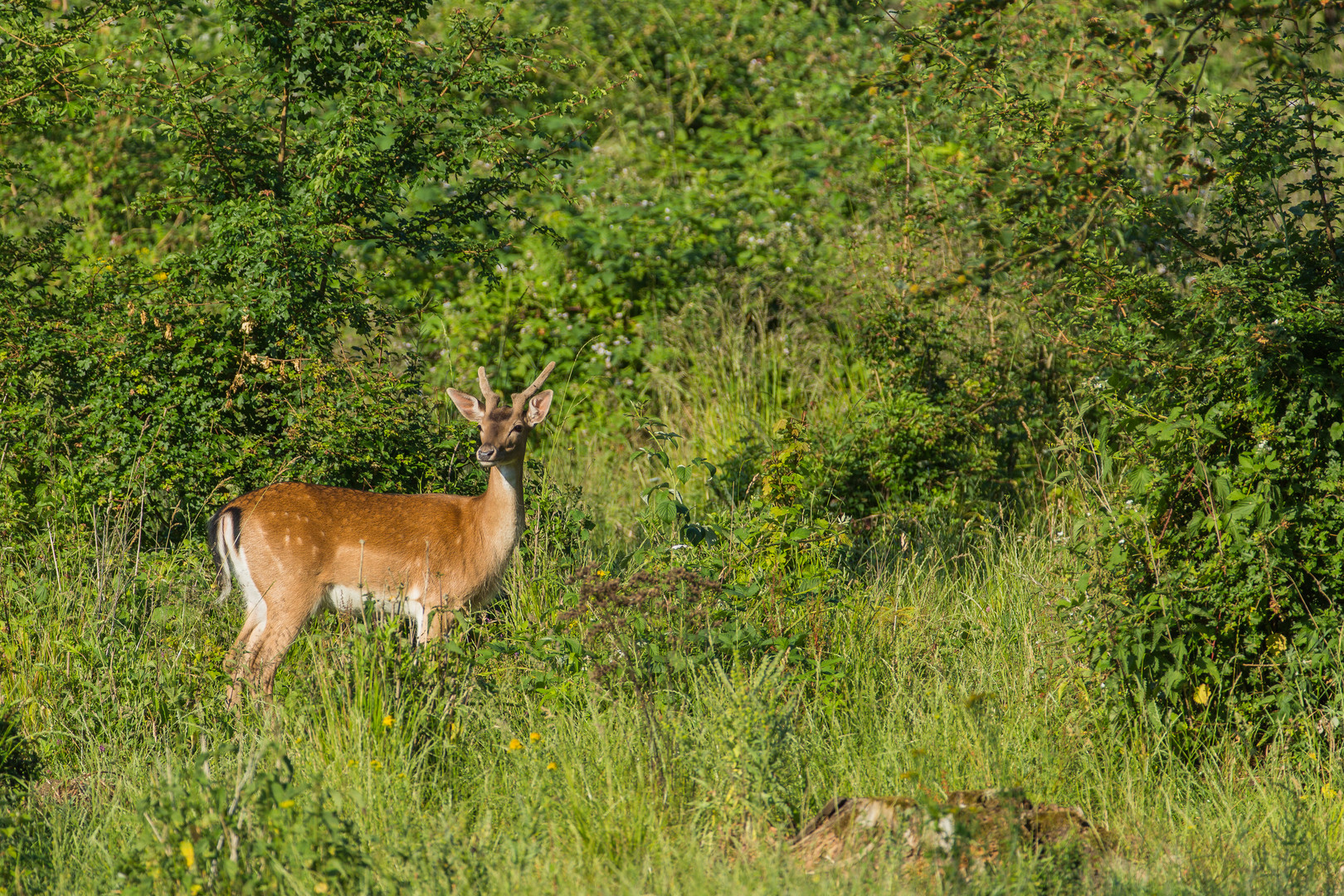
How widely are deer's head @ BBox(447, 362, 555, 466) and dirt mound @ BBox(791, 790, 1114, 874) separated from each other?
2464 mm

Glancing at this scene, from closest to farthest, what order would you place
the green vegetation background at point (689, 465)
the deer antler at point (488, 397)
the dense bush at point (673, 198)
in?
the green vegetation background at point (689, 465)
the deer antler at point (488, 397)
the dense bush at point (673, 198)

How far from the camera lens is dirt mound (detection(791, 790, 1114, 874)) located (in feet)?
12.1

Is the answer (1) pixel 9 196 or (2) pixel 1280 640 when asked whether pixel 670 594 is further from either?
(1) pixel 9 196

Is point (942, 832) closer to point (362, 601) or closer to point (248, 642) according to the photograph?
point (362, 601)

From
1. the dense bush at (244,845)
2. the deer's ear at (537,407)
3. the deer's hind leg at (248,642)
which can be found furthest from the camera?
the deer's ear at (537,407)

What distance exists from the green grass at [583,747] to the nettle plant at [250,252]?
61 centimetres

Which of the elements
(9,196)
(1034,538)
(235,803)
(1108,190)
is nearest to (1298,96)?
(1108,190)

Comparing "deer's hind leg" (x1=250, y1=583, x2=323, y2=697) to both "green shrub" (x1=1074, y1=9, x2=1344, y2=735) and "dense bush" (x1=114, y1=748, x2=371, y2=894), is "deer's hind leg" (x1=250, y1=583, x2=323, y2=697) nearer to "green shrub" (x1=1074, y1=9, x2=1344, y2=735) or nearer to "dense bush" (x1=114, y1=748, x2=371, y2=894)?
"dense bush" (x1=114, y1=748, x2=371, y2=894)

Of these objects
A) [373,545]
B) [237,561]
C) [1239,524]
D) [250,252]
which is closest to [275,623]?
[237,561]

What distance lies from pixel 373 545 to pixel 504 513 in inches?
24.2

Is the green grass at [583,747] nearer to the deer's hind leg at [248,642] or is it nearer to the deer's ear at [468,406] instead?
the deer's hind leg at [248,642]

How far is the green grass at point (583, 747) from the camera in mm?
3865

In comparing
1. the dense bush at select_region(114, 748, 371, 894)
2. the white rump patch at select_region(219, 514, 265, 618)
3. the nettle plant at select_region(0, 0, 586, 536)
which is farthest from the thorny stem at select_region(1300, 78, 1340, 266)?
the white rump patch at select_region(219, 514, 265, 618)

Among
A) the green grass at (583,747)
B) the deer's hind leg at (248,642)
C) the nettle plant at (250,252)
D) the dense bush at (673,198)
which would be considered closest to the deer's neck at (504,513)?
the green grass at (583,747)
